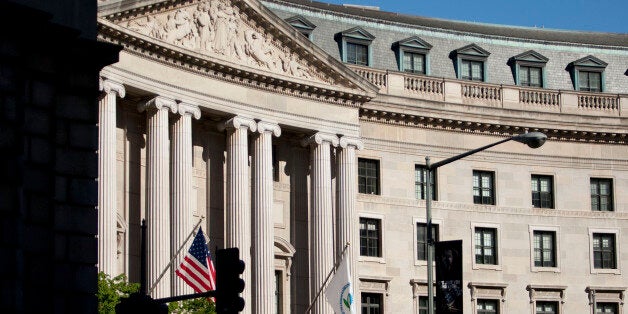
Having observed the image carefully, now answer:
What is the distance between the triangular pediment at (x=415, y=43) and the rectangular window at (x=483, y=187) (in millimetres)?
6146

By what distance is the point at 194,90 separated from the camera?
62.0 meters

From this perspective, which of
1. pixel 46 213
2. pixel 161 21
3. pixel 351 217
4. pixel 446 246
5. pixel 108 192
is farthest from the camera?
pixel 351 217

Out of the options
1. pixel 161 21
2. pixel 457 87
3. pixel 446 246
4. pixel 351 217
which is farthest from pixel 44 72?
pixel 457 87

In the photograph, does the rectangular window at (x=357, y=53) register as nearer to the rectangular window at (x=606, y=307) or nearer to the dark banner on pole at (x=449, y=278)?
the rectangular window at (x=606, y=307)

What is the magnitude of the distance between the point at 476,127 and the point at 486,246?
17.2 ft

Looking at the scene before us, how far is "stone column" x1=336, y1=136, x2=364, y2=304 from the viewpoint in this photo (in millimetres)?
66500

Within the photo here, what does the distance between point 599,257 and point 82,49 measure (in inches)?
1885

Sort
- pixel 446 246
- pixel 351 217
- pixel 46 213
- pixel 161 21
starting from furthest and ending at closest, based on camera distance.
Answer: pixel 351 217 < pixel 161 21 < pixel 446 246 < pixel 46 213

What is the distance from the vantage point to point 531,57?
76188mm

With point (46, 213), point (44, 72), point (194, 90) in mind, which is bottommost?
point (46, 213)

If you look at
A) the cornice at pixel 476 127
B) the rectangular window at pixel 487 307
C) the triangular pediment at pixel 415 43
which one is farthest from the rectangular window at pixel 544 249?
the triangular pediment at pixel 415 43

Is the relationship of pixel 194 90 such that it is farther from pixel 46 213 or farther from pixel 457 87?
pixel 46 213

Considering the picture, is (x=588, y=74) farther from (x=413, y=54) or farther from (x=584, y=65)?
(x=413, y=54)

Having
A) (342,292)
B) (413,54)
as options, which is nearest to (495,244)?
(413,54)
